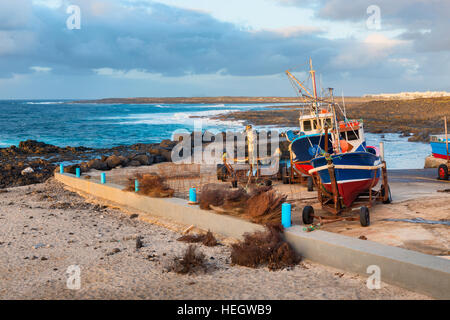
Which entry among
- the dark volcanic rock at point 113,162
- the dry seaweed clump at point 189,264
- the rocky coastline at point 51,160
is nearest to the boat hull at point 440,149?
the rocky coastline at point 51,160

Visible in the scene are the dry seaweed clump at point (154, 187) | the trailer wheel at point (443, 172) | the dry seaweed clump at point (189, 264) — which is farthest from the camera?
the trailer wheel at point (443, 172)

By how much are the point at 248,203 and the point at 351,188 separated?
293 cm

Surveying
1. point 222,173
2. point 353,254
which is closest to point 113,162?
point 222,173

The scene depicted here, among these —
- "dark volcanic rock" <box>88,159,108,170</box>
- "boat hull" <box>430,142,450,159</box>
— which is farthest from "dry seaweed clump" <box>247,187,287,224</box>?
"dark volcanic rock" <box>88,159,108,170</box>

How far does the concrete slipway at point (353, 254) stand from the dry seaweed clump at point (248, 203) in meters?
0.22

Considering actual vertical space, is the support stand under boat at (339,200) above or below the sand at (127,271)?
above

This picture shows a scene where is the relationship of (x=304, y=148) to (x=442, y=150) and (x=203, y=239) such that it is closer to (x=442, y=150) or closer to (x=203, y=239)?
(x=442, y=150)

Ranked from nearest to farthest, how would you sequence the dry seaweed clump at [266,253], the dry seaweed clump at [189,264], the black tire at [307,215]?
the dry seaweed clump at [189,264], the dry seaweed clump at [266,253], the black tire at [307,215]

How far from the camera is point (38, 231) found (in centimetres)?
1023

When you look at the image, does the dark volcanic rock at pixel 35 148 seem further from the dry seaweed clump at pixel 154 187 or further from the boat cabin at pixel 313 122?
the dry seaweed clump at pixel 154 187

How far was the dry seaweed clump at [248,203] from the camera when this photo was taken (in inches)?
347

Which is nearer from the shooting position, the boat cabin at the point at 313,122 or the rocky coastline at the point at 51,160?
the boat cabin at the point at 313,122
